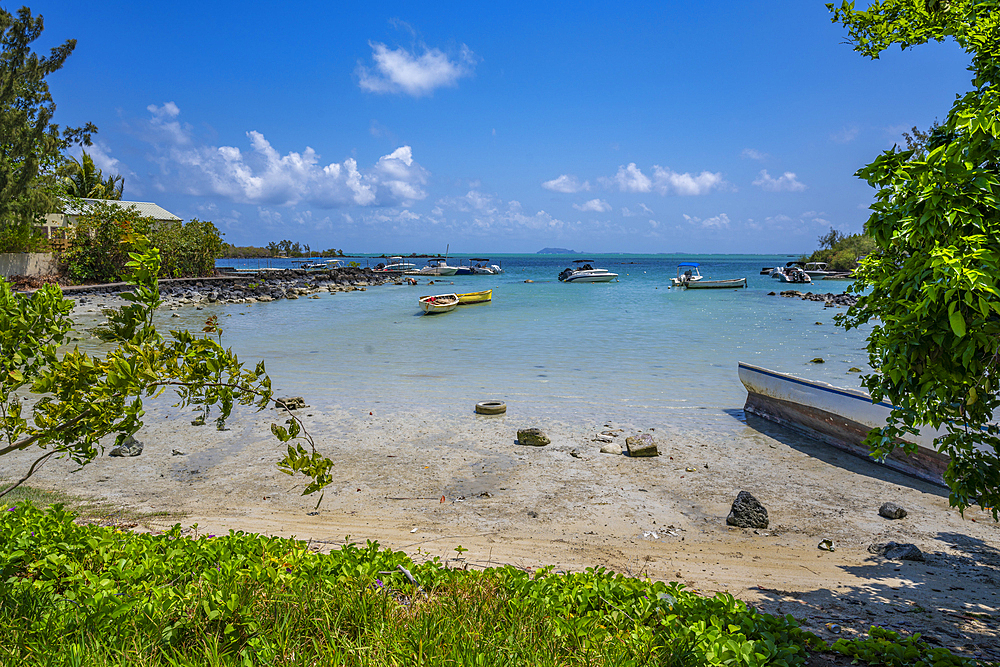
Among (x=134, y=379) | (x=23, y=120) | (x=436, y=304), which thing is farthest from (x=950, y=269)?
(x=23, y=120)

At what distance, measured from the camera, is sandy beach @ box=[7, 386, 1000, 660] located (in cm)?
497

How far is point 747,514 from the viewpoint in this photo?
6.48m

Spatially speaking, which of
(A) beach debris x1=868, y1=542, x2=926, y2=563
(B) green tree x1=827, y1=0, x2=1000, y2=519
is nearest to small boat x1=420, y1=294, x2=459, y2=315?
(A) beach debris x1=868, y1=542, x2=926, y2=563

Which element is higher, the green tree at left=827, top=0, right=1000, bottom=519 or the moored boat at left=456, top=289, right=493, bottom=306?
the green tree at left=827, top=0, right=1000, bottom=519

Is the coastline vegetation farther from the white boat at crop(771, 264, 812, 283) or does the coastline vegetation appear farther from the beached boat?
the white boat at crop(771, 264, 812, 283)

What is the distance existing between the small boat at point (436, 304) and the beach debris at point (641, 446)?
25434mm

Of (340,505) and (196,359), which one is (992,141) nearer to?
(196,359)

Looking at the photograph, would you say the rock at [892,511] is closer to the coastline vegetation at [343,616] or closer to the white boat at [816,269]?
the coastline vegetation at [343,616]

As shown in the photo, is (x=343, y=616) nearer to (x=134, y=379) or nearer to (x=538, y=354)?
(x=134, y=379)

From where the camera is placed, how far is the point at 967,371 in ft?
8.68

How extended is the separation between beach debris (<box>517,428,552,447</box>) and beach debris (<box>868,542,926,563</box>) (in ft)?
15.6

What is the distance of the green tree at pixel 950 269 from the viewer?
2490mm

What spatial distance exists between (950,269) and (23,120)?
126ft

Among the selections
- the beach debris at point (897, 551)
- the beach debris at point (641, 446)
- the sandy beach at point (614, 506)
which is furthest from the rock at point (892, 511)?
the beach debris at point (641, 446)
